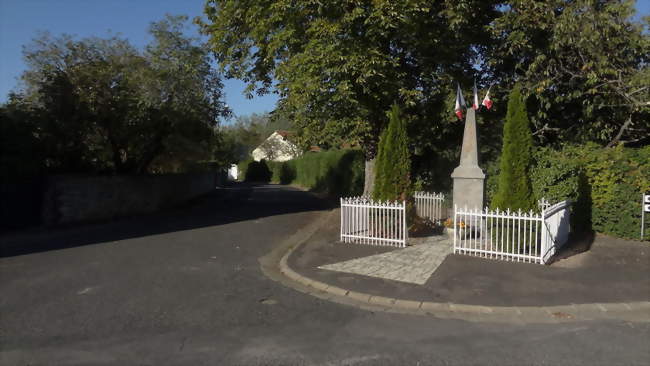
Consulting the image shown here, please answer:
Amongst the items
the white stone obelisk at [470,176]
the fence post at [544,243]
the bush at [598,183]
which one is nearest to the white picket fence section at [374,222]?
the white stone obelisk at [470,176]

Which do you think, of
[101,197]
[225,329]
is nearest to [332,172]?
[101,197]

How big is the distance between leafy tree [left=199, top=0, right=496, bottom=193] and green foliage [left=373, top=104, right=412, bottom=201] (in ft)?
5.12

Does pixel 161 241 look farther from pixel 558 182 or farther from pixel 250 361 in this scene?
pixel 558 182

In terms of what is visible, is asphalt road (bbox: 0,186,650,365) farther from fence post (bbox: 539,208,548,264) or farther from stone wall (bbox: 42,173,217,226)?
stone wall (bbox: 42,173,217,226)

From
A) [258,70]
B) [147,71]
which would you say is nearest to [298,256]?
[258,70]

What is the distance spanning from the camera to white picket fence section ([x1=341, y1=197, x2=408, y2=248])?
370 inches

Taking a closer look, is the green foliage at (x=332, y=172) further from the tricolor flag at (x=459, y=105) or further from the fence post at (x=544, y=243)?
the fence post at (x=544, y=243)

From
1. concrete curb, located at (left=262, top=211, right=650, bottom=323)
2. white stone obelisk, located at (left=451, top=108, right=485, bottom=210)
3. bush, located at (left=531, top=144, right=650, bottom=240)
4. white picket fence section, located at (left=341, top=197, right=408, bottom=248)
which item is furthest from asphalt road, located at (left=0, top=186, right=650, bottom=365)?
bush, located at (left=531, top=144, right=650, bottom=240)

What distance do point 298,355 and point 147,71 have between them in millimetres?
12987

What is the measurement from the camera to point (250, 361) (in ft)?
13.1

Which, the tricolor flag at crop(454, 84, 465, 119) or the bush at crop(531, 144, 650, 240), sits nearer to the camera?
the bush at crop(531, 144, 650, 240)

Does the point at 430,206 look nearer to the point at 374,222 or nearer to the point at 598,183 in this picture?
the point at 374,222

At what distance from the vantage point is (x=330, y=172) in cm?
2930

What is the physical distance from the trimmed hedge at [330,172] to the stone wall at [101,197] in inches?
374
